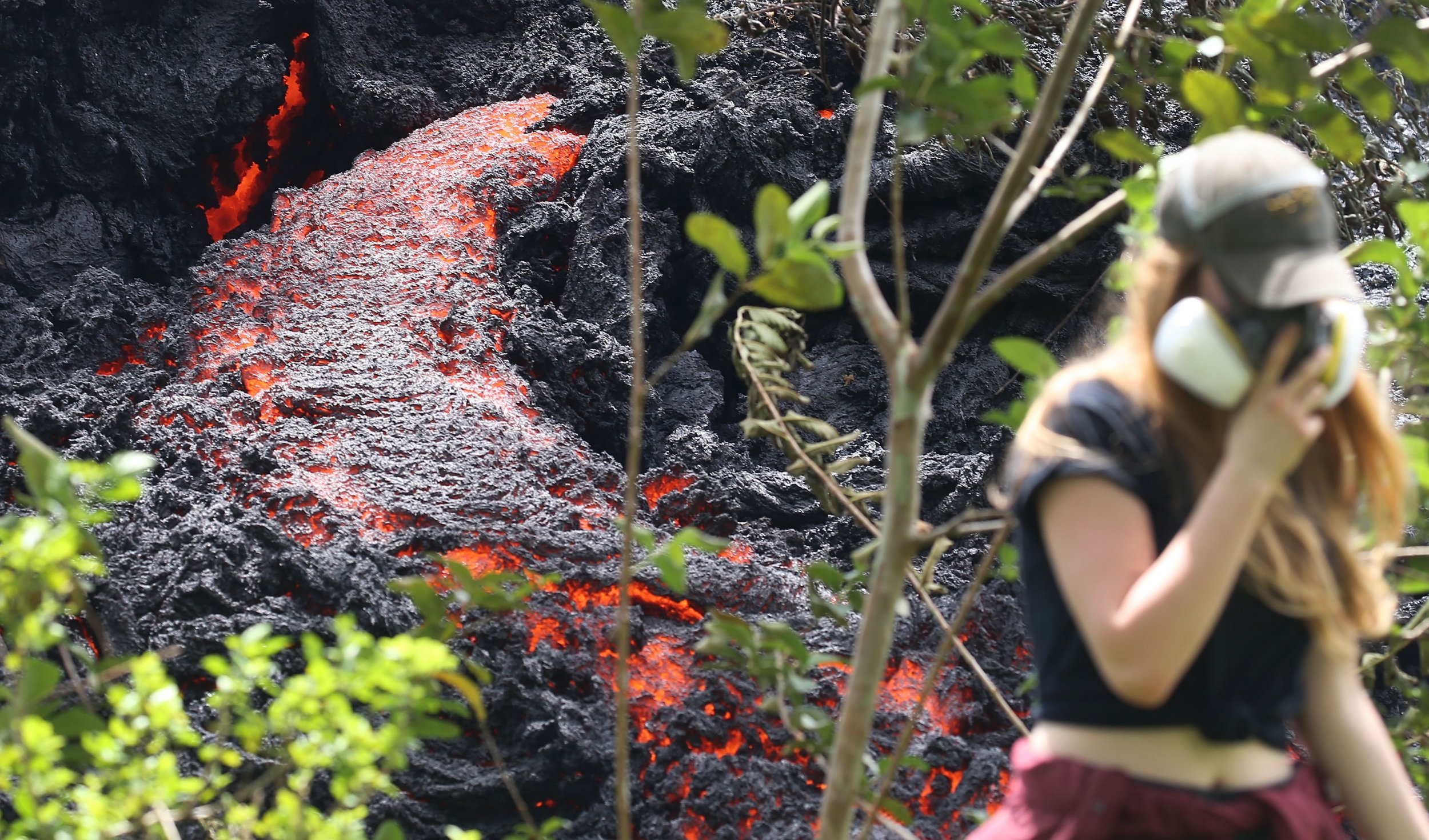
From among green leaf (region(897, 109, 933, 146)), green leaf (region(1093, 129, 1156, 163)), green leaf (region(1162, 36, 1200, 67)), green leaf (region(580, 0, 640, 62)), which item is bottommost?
green leaf (region(1093, 129, 1156, 163))

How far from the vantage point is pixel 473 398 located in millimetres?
2533

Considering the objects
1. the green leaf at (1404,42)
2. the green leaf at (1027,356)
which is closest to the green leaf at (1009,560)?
the green leaf at (1027,356)

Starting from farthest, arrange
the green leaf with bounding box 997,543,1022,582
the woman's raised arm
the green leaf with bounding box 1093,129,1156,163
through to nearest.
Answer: the green leaf with bounding box 997,543,1022,582 < the green leaf with bounding box 1093,129,1156,163 < the woman's raised arm

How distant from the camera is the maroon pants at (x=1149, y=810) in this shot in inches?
35.7

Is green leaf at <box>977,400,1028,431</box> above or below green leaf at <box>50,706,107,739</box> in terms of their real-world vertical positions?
above

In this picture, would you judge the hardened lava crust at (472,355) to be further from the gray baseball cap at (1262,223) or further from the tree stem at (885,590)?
the gray baseball cap at (1262,223)

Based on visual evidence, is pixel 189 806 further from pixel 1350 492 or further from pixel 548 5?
pixel 548 5

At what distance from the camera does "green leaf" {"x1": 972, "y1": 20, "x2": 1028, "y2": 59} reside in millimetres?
1146

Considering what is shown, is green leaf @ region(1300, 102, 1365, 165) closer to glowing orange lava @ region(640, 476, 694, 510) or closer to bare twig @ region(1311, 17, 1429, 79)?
bare twig @ region(1311, 17, 1429, 79)

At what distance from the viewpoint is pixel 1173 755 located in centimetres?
93

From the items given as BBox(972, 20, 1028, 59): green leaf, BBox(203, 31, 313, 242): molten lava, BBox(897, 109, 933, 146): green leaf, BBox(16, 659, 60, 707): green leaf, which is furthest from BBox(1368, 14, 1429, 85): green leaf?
BBox(203, 31, 313, 242): molten lava

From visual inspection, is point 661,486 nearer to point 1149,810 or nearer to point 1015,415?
point 1015,415

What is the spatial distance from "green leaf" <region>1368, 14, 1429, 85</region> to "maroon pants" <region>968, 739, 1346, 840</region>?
2.38 ft

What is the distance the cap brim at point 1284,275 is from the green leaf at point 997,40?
1.28 feet
